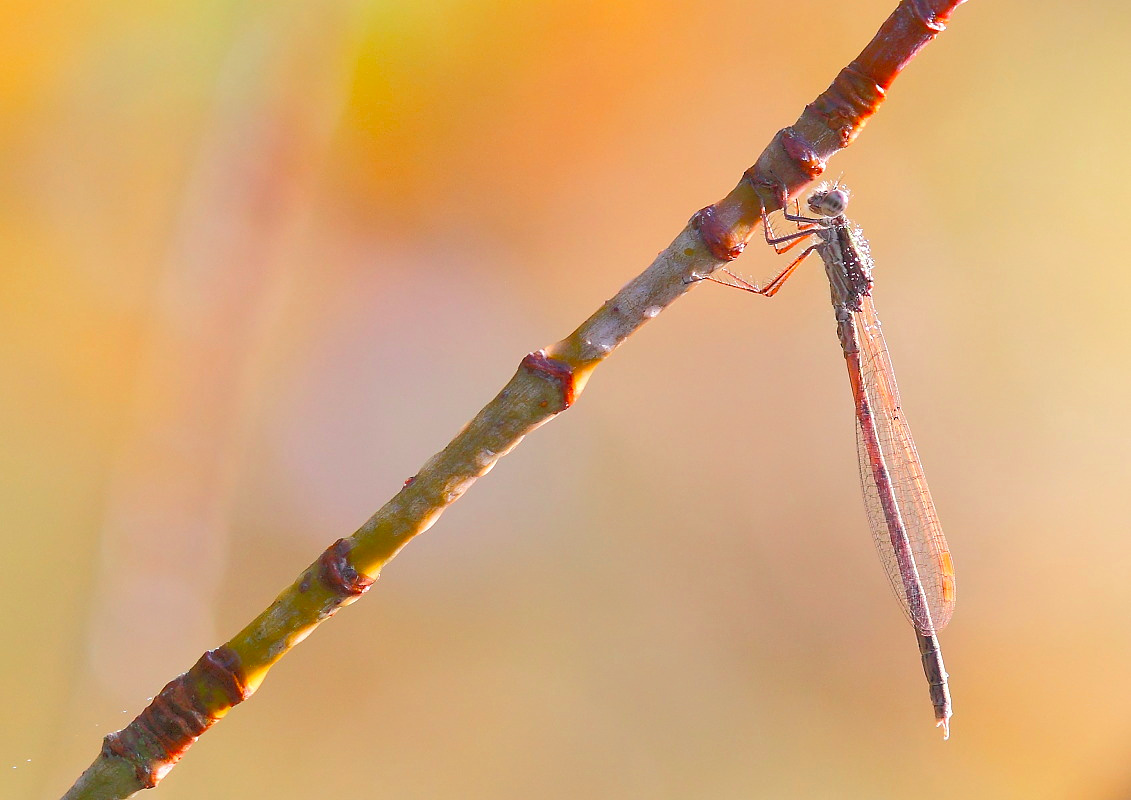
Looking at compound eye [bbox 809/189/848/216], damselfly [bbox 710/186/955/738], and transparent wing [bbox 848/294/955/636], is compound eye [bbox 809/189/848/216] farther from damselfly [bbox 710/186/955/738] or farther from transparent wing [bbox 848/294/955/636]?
transparent wing [bbox 848/294/955/636]

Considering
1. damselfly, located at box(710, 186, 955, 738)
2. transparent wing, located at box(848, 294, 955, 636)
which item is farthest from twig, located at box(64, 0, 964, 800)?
transparent wing, located at box(848, 294, 955, 636)

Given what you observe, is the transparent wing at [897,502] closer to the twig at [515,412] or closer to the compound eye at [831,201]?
the compound eye at [831,201]

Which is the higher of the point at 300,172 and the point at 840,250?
the point at 300,172

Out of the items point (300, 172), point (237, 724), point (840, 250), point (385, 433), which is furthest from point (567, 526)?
point (840, 250)

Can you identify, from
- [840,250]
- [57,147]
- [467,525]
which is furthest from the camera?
[467,525]

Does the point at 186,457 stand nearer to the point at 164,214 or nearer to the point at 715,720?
the point at 164,214

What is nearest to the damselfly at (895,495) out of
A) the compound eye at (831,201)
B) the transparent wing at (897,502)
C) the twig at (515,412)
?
the transparent wing at (897,502)
